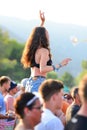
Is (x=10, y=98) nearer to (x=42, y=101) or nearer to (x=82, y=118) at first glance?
(x=42, y=101)

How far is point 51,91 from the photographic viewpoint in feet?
20.4

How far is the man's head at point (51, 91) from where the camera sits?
6172 millimetres

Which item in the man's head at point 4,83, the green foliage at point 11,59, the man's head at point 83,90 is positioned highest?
the man's head at point 83,90

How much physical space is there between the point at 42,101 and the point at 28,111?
1.57 feet

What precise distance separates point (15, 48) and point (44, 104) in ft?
266

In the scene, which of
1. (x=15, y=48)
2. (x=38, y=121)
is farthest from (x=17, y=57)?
(x=38, y=121)

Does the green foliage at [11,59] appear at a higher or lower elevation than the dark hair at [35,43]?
lower

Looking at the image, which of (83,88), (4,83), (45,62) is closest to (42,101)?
(83,88)

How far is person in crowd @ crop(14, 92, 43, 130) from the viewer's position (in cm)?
548

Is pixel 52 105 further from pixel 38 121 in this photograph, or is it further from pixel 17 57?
pixel 17 57

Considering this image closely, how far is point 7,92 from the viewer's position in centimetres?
1070

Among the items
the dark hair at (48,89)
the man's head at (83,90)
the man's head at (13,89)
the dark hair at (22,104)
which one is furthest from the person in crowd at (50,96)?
the man's head at (13,89)

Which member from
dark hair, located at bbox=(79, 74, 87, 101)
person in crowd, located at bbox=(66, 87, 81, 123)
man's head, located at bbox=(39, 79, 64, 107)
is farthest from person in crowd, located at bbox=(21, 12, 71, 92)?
dark hair, located at bbox=(79, 74, 87, 101)

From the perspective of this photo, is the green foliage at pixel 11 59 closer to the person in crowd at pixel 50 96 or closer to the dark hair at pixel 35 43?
the dark hair at pixel 35 43
